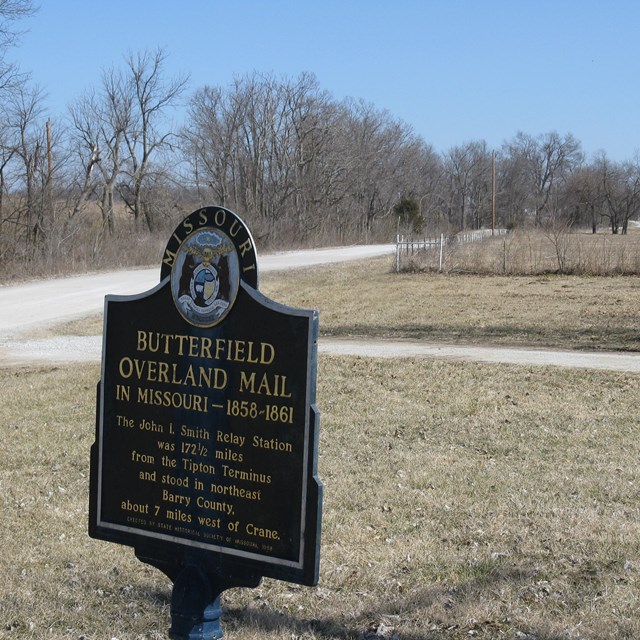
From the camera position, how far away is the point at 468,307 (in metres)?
20.8

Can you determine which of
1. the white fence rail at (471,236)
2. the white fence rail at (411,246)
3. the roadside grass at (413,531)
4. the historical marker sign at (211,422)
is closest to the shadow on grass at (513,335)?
the roadside grass at (413,531)

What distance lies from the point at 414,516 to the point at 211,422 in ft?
9.22

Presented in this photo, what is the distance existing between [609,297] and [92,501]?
20286 millimetres

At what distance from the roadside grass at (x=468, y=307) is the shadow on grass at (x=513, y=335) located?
0.02 meters

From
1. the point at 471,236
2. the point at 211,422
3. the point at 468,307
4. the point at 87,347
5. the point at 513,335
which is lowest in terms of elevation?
the point at 87,347

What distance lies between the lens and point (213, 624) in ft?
12.1

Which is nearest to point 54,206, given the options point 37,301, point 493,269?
point 37,301

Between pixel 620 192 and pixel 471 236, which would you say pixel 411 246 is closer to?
pixel 471 236

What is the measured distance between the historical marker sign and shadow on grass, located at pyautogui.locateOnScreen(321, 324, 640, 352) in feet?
38.1

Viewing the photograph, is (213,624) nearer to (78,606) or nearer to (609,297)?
(78,606)

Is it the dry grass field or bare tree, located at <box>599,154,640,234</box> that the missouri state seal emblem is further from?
bare tree, located at <box>599,154,640,234</box>

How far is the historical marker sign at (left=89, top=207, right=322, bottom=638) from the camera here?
3432 mm

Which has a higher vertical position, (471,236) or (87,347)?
(471,236)

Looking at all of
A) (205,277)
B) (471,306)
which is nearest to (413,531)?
(205,277)
